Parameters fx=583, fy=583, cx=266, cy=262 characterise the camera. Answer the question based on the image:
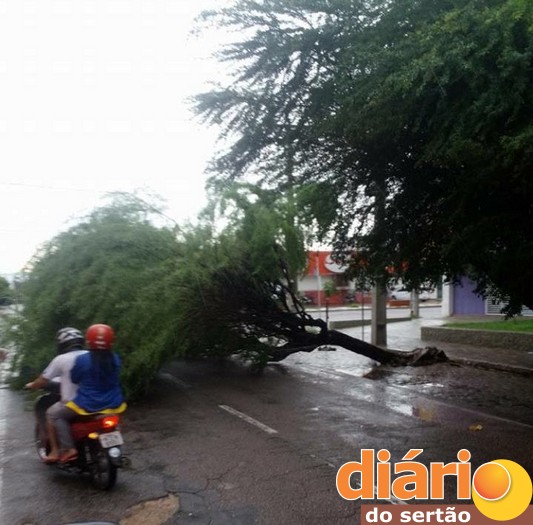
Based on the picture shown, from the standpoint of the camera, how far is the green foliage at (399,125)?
6855 mm

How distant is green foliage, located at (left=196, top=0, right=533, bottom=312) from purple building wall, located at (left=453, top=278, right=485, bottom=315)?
15.9 meters

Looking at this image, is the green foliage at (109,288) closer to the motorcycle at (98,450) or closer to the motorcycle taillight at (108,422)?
the motorcycle at (98,450)

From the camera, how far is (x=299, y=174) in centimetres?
1066

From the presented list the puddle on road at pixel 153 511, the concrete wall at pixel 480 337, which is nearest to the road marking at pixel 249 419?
the puddle on road at pixel 153 511

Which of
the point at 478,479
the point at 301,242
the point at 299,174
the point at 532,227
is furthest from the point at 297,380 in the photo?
the point at 478,479

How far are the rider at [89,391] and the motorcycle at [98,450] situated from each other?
0.08 meters

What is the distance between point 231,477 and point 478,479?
232 centimetres

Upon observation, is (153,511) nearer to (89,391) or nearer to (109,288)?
(89,391)

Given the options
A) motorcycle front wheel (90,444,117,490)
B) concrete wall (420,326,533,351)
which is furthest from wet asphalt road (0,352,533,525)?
concrete wall (420,326,533,351)

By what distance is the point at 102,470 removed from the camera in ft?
17.5

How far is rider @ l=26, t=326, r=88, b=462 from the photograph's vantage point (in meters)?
5.57

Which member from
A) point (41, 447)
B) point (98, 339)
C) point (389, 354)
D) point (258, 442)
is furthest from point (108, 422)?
point (389, 354)

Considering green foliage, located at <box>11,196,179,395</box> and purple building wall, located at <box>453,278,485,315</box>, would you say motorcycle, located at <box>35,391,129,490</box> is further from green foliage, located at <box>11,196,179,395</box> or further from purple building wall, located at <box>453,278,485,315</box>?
purple building wall, located at <box>453,278,485,315</box>

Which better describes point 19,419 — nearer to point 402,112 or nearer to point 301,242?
point 301,242
